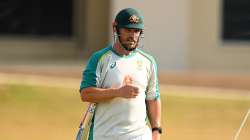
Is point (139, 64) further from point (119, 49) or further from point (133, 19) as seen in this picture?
point (133, 19)

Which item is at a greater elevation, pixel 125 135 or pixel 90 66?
pixel 90 66

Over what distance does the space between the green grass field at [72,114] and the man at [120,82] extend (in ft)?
18.3

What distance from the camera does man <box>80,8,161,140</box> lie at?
217 inches

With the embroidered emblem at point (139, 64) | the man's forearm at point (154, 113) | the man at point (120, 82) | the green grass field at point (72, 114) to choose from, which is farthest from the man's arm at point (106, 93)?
the green grass field at point (72, 114)

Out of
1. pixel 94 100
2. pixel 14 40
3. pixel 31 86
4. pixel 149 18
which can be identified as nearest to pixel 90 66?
pixel 94 100

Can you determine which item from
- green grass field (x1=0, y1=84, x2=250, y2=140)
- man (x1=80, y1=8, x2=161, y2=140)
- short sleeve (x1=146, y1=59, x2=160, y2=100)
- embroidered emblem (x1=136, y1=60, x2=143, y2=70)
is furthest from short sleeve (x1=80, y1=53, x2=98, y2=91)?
green grass field (x1=0, y1=84, x2=250, y2=140)

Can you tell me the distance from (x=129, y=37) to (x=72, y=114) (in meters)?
7.38

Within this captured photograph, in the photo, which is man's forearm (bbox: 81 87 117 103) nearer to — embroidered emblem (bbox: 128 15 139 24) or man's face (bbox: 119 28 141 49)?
man's face (bbox: 119 28 141 49)

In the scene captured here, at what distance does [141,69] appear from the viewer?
5.57m

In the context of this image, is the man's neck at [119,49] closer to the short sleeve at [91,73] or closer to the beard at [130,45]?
the beard at [130,45]

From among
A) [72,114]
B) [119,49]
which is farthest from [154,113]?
[72,114]

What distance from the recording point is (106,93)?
17.8 ft

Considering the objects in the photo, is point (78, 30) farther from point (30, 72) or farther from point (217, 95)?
point (217, 95)

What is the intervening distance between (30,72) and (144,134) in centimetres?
1031
